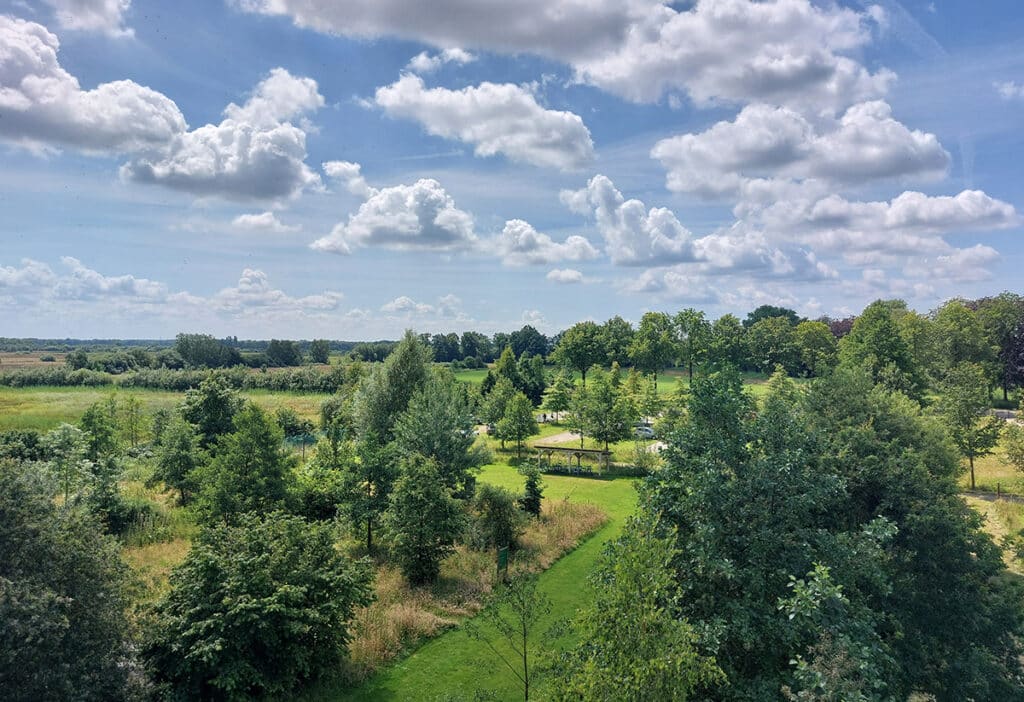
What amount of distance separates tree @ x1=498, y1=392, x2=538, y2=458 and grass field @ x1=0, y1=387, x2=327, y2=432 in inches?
755

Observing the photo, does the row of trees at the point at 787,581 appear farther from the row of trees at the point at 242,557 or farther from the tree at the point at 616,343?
the tree at the point at 616,343

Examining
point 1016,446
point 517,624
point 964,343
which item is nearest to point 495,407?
point 517,624

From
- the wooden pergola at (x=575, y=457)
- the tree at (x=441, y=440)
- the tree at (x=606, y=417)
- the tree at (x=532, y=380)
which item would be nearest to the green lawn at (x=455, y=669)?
the tree at (x=441, y=440)

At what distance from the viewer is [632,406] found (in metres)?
44.3

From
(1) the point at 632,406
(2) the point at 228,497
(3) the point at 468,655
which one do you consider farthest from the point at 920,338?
(2) the point at 228,497

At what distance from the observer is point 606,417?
41.3 metres

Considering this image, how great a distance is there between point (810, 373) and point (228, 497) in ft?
272

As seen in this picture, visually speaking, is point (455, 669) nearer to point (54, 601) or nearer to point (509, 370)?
point (54, 601)

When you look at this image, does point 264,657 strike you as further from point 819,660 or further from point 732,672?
point 819,660

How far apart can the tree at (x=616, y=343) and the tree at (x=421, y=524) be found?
6563cm

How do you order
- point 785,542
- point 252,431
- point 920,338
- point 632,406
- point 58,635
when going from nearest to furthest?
point 58,635 → point 785,542 → point 252,431 → point 632,406 → point 920,338

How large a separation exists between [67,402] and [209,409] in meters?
40.8

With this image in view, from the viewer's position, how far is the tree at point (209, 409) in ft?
98.9

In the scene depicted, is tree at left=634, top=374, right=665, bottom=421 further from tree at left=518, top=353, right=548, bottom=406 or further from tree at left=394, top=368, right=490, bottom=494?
tree at left=394, top=368, right=490, bottom=494
